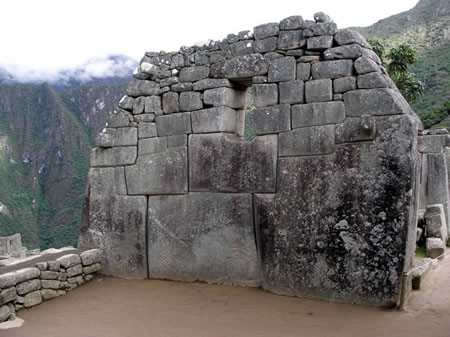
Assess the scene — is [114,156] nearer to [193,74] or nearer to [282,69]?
[193,74]

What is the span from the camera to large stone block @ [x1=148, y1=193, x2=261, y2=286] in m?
5.31

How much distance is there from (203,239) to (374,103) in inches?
109

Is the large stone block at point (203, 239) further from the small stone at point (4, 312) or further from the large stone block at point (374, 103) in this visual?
the small stone at point (4, 312)

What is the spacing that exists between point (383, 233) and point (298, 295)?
48.2 inches

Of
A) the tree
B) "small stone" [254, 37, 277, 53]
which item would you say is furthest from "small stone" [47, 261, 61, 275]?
the tree

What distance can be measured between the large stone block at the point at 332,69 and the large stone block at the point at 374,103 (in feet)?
0.81

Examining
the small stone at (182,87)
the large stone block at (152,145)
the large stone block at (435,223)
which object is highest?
the small stone at (182,87)

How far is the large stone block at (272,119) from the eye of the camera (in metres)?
5.05

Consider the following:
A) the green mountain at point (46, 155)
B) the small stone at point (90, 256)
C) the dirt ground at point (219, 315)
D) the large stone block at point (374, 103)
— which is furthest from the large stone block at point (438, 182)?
the green mountain at point (46, 155)

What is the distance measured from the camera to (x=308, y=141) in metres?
4.89

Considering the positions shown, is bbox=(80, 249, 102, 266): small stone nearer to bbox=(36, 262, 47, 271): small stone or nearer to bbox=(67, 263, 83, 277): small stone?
bbox=(67, 263, 83, 277): small stone

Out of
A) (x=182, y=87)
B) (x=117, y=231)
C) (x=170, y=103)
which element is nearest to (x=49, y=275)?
(x=117, y=231)

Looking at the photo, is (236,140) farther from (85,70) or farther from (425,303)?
(85,70)

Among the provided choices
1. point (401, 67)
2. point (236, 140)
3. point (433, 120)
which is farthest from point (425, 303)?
point (401, 67)
